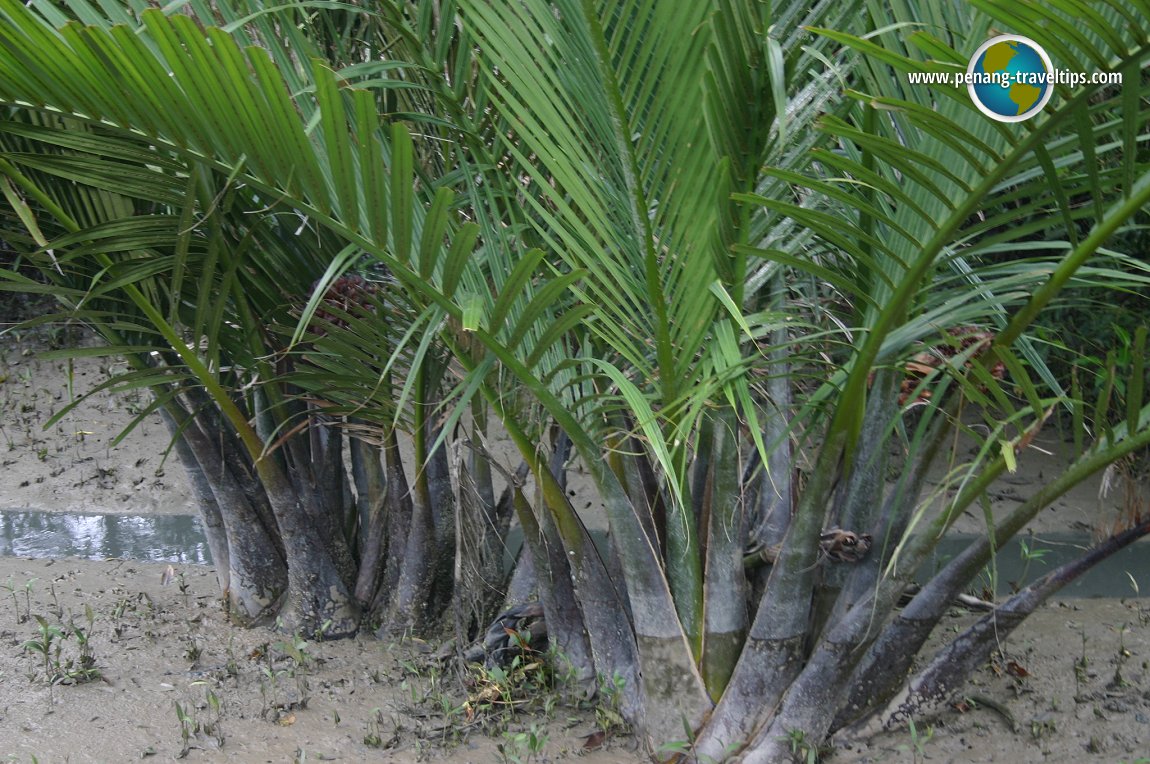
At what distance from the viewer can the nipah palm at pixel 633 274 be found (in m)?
1.78

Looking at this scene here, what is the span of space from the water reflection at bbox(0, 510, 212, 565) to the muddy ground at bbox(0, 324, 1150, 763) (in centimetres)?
49

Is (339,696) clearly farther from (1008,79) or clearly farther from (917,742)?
(1008,79)

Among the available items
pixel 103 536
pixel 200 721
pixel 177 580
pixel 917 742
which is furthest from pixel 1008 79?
pixel 103 536

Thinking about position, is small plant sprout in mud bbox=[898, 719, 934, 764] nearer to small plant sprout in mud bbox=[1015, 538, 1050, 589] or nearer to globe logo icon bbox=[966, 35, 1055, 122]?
small plant sprout in mud bbox=[1015, 538, 1050, 589]

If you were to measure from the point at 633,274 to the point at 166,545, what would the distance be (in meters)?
2.95

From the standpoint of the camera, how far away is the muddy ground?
2.53m

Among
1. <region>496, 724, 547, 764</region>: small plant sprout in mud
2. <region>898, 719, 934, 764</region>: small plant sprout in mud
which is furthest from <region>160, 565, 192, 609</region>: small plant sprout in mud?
<region>898, 719, 934, 764</region>: small plant sprout in mud

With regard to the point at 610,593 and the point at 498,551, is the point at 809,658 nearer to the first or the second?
the point at 610,593

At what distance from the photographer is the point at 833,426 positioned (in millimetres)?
2137

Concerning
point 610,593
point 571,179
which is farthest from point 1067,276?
point 610,593

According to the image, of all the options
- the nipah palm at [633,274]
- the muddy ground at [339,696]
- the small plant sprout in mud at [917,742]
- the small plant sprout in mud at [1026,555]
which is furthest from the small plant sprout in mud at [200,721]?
the small plant sprout in mud at [1026,555]

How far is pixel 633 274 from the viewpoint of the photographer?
209cm

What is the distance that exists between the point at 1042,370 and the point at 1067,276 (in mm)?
602

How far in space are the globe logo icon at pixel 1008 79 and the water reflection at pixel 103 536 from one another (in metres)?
3.45
